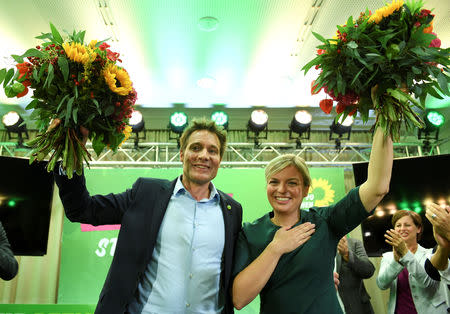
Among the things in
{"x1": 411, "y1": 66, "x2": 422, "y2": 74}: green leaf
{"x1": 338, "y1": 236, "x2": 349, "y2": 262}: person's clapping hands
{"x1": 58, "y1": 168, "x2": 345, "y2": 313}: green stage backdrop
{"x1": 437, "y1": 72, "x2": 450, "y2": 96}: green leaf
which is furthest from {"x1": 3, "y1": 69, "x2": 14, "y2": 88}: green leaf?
{"x1": 58, "y1": 168, "x2": 345, "y2": 313}: green stage backdrop

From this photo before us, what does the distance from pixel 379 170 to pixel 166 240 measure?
41.8 inches

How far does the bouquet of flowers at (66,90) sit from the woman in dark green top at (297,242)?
872 millimetres

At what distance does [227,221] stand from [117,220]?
58cm

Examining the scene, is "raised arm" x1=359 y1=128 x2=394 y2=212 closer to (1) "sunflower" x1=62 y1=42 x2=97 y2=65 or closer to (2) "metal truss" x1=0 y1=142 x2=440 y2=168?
(1) "sunflower" x1=62 y1=42 x2=97 y2=65

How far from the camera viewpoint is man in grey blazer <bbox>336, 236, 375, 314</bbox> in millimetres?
3812

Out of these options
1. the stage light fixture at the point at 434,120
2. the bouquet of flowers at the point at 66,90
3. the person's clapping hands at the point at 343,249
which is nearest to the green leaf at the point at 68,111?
the bouquet of flowers at the point at 66,90

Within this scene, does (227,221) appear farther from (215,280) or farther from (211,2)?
(211,2)

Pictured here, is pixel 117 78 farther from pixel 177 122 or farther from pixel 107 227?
pixel 177 122

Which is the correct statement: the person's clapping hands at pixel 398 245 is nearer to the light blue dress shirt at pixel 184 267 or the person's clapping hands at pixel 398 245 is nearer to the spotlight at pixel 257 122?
the light blue dress shirt at pixel 184 267

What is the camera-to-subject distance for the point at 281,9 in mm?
4461

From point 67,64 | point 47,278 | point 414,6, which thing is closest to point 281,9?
point 414,6

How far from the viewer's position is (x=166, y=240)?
181 cm

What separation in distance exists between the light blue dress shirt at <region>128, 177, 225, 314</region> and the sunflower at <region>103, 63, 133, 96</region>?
0.65m

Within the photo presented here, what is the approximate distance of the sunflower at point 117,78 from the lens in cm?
162
